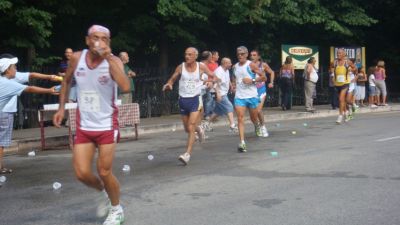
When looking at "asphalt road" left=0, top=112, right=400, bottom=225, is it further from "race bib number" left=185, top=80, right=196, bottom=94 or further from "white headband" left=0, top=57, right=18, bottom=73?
"white headband" left=0, top=57, right=18, bottom=73

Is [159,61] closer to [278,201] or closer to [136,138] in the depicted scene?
[136,138]

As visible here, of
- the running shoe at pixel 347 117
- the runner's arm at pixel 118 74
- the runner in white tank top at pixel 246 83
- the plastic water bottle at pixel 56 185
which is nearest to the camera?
the runner's arm at pixel 118 74

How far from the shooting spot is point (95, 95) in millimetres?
6074

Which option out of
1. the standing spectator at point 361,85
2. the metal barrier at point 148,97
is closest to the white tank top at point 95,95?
the metal barrier at point 148,97

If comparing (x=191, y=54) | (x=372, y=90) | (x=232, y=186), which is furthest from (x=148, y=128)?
(x=372, y=90)

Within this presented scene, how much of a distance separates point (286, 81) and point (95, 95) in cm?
1601

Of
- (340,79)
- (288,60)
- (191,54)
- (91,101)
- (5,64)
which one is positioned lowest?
(91,101)

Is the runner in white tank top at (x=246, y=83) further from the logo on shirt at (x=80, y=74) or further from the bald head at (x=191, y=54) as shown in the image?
the logo on shirt at (x=80, y=74)

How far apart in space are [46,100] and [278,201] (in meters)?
11.3

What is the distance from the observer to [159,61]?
2223 cm

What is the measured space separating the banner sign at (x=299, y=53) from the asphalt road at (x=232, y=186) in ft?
34.4

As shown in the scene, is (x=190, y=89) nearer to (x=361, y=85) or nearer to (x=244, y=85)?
(x=244, y=85)

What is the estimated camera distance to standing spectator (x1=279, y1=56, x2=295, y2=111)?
21.5 m

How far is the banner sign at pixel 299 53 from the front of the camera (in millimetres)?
23141
